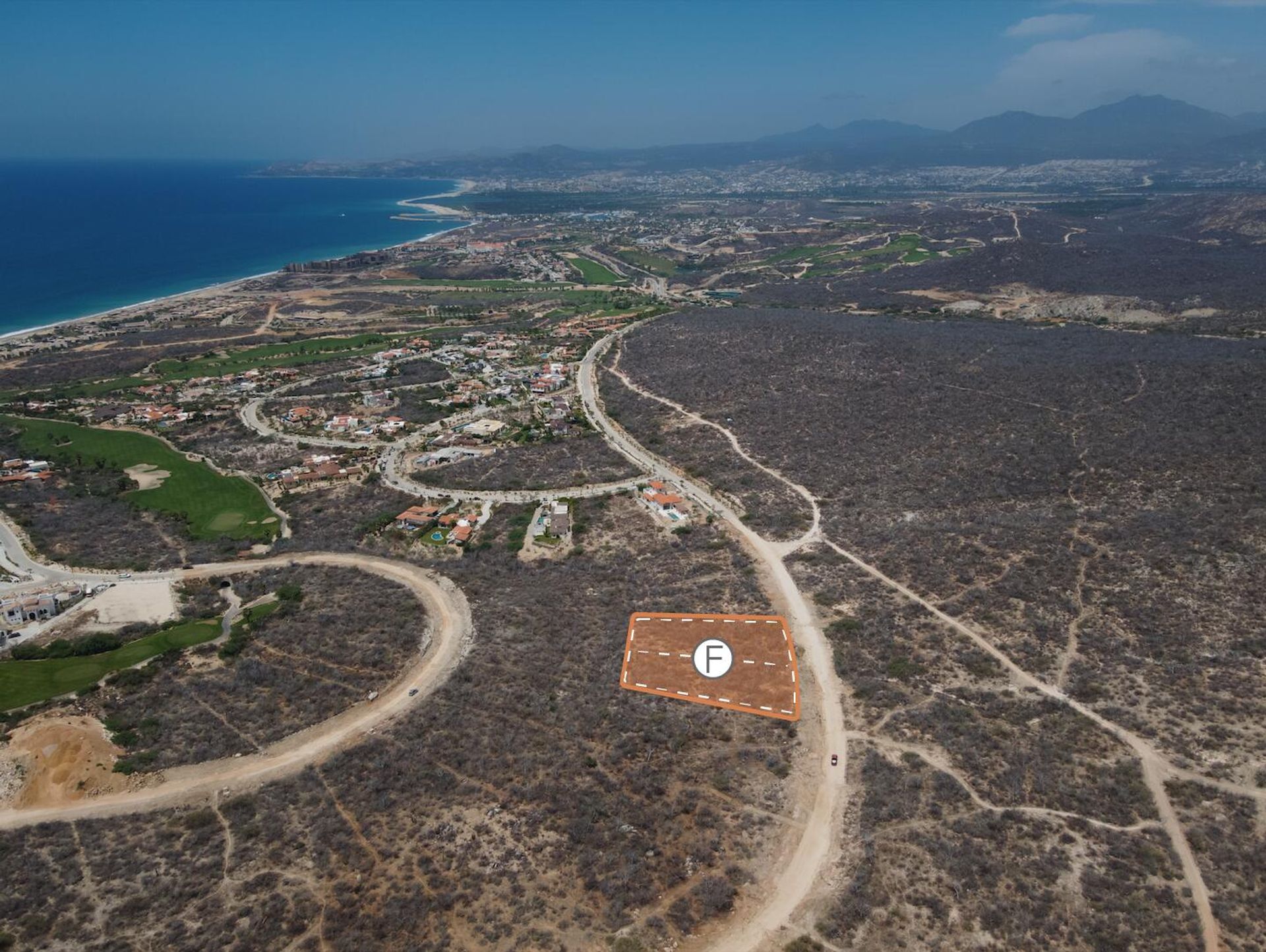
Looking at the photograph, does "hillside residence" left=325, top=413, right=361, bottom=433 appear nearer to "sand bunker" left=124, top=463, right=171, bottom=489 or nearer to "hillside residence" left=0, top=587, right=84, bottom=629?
"sand bunker" left=124, top=463, right=171, bottom=489

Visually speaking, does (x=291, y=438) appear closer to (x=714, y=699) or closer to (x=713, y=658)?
(x=713, y=658)

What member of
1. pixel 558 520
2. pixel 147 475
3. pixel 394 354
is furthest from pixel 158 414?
pixel 558 520

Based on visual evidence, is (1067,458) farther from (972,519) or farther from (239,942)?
(239,942)

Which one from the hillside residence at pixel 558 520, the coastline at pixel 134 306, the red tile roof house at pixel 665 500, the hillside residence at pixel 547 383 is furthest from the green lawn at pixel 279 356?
the red tile roof house at pixel 665 500

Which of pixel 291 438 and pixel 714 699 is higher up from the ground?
pixel 714 699

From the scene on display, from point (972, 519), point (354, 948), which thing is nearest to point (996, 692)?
point (972, 519)
